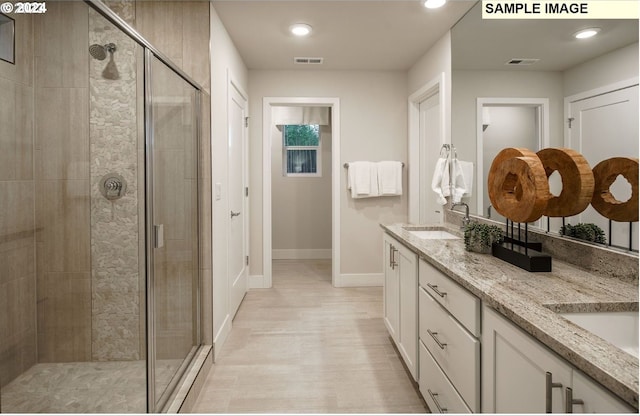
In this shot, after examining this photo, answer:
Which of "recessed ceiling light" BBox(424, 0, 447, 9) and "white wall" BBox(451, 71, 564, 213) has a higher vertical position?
"recessed ceiling light" BBox(424, 0, 447, 9)

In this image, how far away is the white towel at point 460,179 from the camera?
8.87 ft

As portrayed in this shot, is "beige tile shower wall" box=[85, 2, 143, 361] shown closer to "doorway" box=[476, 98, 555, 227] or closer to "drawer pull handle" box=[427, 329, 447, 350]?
"drawer pull handle" box=[427, 329, 447, 350]

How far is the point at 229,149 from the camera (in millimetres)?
3080

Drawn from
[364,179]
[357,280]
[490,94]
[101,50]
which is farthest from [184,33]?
[357,280]

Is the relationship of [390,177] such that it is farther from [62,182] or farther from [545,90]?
[62,182]

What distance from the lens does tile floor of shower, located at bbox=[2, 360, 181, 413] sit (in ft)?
4.95

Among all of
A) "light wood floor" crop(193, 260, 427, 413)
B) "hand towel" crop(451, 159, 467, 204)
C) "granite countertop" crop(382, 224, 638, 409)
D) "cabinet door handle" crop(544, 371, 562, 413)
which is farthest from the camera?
"hand towel" crop(451, 159, 467, 204)

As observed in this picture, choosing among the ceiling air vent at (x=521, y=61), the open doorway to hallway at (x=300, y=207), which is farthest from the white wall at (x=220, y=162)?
the open doorway to hallway at (x=300, y=207)

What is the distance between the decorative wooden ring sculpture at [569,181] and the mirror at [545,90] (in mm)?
43

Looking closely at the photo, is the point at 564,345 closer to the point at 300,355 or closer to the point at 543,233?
the point at 543,233

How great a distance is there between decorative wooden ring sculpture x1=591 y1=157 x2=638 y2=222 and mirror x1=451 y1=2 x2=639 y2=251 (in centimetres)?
3

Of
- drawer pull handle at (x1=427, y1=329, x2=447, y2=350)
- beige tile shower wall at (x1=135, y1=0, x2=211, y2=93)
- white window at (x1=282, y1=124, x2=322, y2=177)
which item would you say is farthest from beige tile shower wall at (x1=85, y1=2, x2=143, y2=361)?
white window at (x1=282, y1=124, x2=322, y2=177)

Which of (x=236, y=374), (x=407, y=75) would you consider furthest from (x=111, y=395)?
(x=407, y=75)

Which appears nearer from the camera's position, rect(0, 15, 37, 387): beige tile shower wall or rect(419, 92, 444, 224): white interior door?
rect(0, 15, 37, 387): beige tile shower wall
